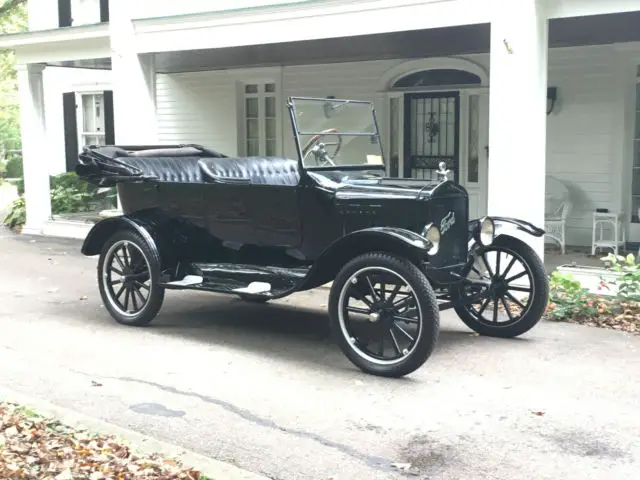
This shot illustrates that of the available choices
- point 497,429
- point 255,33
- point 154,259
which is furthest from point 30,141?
point 497,429

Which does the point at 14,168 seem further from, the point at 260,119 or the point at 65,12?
the point at 260,119

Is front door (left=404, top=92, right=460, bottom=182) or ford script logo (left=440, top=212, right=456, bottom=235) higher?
front door (left=404, top=92, right=460, bottom=182)

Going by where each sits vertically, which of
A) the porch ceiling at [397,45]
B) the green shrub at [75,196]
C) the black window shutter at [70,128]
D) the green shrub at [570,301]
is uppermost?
the porch ceiling at [397,45]

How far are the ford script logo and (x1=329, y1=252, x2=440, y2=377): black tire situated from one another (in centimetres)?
62

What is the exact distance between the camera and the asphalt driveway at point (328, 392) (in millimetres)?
4555

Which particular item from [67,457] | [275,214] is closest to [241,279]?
[275,214]

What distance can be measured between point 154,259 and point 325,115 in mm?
2040

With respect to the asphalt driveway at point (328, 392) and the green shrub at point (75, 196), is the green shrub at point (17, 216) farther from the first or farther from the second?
the asphalt driveway at point (328, 392)

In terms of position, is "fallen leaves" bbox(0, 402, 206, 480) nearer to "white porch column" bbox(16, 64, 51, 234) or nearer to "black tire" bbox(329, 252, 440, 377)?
"black tire" bbox(329, 252, 440, 377)

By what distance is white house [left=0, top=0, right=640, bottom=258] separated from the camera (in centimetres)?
875

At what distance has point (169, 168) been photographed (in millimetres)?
7898

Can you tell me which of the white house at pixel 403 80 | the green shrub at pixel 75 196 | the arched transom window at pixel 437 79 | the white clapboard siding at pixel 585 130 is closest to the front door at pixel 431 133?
the white house at pixel 403 80

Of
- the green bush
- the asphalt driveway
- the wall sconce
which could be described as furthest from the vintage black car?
the green bush

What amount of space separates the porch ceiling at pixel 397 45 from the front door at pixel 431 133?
87 centimetres
